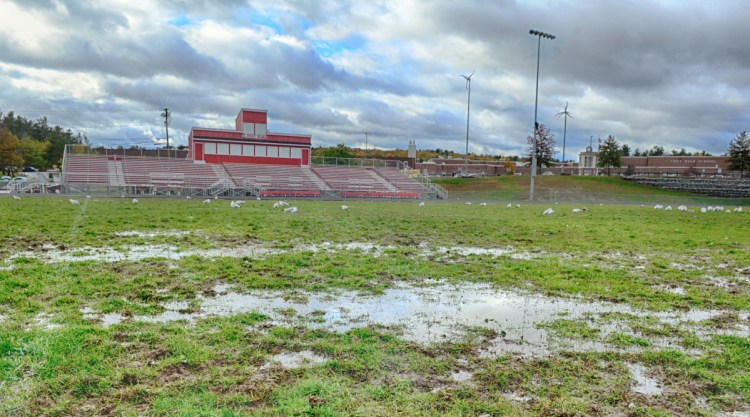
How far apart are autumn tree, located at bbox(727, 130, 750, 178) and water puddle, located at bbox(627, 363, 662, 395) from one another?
9313cm

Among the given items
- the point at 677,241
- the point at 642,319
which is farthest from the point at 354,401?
the point at 677,241

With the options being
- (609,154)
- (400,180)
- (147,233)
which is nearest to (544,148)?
(609,154)

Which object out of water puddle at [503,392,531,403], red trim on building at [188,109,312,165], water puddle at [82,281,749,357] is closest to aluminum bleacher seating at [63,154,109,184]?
red trim on building at [188,109,312,165]

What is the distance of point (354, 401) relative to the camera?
399 cm

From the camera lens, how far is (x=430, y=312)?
6738 mm

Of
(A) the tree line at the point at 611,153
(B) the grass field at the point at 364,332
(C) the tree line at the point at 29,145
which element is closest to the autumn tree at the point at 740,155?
(A) the tree line at the point at 611,153

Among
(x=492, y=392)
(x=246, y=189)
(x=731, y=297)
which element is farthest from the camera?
(x=246, y=189)

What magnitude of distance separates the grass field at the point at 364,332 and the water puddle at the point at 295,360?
0.08 feet

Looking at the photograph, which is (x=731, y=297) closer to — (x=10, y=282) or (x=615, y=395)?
(x=615, y=395)

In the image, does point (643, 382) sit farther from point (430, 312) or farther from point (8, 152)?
point (8, 152)

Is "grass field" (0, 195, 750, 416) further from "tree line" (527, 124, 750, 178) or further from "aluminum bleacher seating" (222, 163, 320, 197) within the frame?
"tree line" (527, 124, 750, 178)

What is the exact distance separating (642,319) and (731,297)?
8.35 ft

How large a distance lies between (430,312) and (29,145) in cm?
10512

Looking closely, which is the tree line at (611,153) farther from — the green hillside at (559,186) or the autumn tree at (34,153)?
the autumn tree at (34,153)
